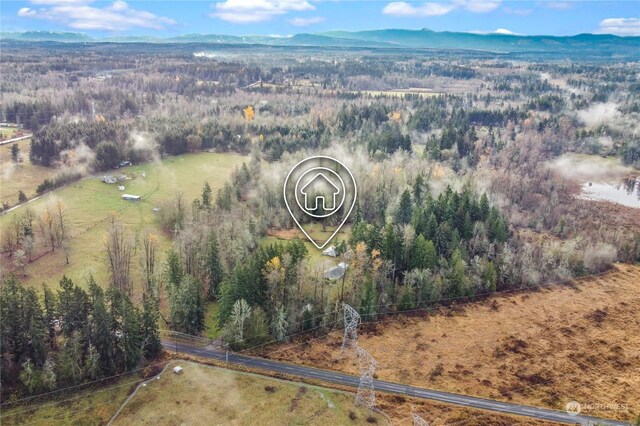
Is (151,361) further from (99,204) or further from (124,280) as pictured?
(99,204)

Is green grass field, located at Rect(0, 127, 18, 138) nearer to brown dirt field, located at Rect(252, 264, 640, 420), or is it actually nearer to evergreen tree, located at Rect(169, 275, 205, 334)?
evergreen tree, located at Rect(169, 275, 205, 334)

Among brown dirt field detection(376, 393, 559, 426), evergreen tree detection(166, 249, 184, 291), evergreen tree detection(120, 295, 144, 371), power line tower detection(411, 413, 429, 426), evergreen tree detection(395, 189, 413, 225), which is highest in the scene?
evergreen tree detection(395, 189, 413, 225)

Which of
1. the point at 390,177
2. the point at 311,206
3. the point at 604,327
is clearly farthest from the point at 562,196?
the point at 311,206

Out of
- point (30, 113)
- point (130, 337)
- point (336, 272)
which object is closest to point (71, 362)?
point (130, 337)

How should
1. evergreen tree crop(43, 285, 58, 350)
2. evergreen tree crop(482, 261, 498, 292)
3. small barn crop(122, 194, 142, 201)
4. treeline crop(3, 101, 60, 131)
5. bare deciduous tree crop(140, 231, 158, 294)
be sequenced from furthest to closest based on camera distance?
treeline crop(3, 101, 60, 131) → small barn crop(122, 194, 142, 201) → evergreen tree crop(482, 261, 498, 292) → bare deciduous tree crop(140, 231, 158, 294) → evergreen tree crop(43, 285, 58, 350)

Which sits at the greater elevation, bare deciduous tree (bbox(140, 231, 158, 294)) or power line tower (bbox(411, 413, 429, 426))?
bare deciduous tree (bbox(140, 231, 158, 294))

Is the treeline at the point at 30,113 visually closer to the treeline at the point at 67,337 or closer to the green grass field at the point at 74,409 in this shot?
the treeline at the point at 67,337

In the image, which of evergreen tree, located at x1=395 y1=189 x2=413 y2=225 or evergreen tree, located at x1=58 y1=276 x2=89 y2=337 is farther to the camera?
evergreen tree, located at x1=395 y1=189 x2=413 y2=225

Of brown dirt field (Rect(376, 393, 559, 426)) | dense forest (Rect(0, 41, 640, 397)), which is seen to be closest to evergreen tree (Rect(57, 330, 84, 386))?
dense forest (Rect(0, 41, 640, 397))
